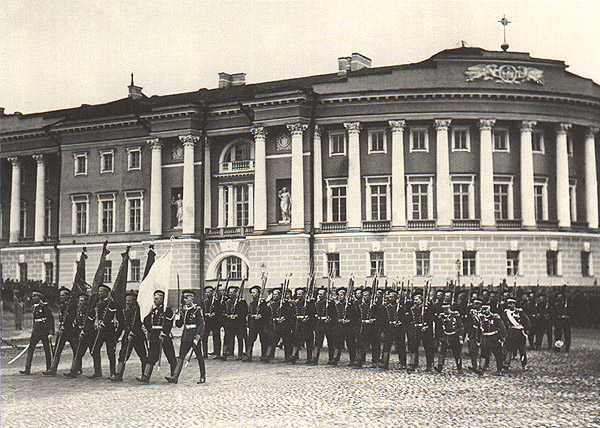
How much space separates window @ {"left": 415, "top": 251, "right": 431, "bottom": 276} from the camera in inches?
1313

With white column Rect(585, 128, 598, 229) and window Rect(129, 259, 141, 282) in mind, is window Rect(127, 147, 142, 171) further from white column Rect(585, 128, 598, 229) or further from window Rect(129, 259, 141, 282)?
white column Rect(585, 128, 598, 229)

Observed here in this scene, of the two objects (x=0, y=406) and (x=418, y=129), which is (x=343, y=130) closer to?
(x=418, y=129)

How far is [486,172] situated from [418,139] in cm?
353

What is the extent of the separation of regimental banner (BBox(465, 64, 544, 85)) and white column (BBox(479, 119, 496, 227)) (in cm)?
197

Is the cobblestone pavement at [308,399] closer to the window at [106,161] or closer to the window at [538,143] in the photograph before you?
the window at [538,143]

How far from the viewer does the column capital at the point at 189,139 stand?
37559mm

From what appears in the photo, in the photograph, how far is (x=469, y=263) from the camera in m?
33.4

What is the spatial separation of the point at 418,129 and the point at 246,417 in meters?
25.9

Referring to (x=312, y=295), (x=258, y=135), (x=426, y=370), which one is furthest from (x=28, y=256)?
(x=426, y=370)

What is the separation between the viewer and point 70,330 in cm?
1496

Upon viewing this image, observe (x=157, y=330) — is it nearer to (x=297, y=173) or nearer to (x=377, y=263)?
(x=377, y=263)

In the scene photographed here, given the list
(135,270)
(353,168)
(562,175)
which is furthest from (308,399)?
(135,270)

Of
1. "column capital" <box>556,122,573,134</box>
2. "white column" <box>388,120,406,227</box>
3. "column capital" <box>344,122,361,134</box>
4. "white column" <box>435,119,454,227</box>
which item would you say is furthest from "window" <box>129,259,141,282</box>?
"column capital" <box>556,122,573,134</box>

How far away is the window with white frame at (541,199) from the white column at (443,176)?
14.6ft
